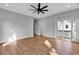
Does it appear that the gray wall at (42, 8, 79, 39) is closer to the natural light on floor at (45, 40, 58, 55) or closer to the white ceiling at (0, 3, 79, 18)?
the white ceiling at (0, 3, 79, 18)

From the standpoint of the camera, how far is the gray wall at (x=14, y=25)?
1783 mm

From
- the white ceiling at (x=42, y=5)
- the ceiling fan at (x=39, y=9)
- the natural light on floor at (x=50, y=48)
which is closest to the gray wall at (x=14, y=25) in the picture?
the white ceiling at (x=42, y=5)

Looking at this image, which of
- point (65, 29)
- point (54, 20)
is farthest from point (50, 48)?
point (54, 20)

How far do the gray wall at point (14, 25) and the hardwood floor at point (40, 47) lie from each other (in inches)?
5.6

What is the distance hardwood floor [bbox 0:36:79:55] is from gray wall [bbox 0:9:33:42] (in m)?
0.14

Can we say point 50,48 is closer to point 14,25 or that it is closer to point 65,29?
point 65,29

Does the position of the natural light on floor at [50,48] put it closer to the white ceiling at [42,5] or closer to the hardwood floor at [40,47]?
the hardwood floor at [40,47]

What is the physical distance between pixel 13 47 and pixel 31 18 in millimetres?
725

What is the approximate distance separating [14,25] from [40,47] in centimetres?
72

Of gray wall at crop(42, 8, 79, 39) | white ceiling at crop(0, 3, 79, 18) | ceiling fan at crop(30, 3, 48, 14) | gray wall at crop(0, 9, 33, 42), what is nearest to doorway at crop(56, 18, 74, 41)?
gray wall at crop(42, 8, 79, 39)

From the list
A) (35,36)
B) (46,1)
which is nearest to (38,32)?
(35,36)

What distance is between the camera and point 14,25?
1881mm
